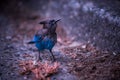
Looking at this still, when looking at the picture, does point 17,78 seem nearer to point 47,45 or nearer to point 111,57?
point 47,45

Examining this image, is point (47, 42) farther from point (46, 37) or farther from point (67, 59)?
point (67, 59)

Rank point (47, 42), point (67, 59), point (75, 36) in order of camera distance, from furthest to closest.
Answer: point (75, 36), point (67, 59), point (47, 42)

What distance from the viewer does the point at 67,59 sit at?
19.6 ft

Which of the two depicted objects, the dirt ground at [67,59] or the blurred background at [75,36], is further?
the blurred background at [75,36]

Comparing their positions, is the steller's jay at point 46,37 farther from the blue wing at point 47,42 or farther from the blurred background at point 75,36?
the blurred background at point 75,36

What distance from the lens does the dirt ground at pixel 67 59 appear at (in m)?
5.03

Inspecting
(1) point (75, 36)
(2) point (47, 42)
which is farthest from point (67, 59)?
(1) point (75, 36)

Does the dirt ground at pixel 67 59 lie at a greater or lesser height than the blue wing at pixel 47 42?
lesser

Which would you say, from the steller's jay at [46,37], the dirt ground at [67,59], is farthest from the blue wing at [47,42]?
the dirt ground at [67,59]

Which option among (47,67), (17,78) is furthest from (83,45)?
(17,78)

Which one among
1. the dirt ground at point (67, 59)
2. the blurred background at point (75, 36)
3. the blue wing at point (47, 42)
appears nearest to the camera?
the dirt ground at point (67, 59)

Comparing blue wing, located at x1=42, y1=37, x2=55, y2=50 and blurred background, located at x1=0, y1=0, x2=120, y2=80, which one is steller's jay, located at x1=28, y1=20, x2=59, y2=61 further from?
blurred background, located at x1=0, y1=0, x2=120, y2=80

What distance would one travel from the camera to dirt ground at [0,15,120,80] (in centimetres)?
503

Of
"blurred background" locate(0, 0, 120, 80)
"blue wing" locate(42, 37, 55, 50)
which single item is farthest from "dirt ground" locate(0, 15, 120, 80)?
"blue wing" locate(42, 37, 55, 50)
